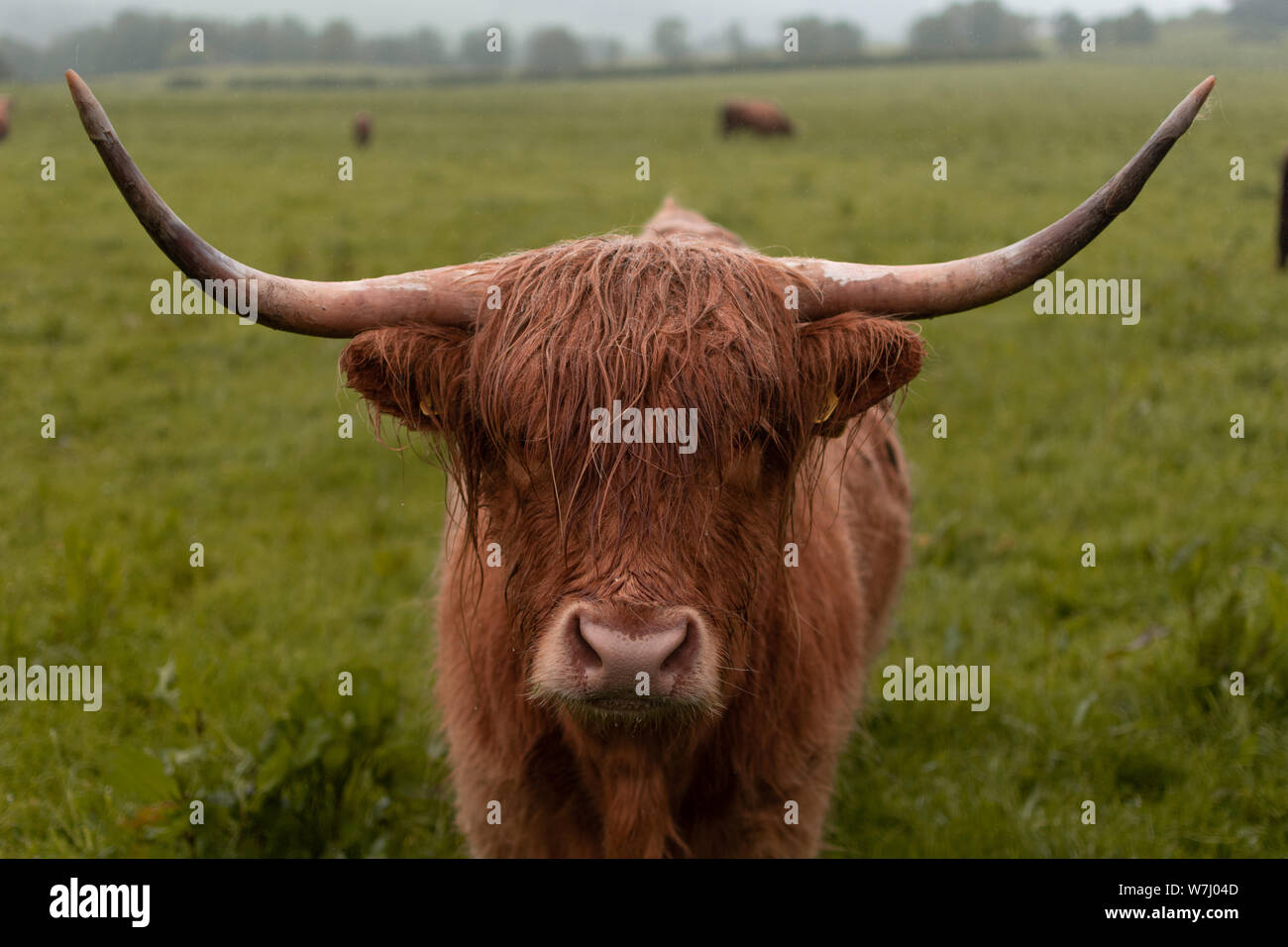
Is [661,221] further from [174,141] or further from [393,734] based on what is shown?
[174,141]

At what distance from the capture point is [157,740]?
13.0ft

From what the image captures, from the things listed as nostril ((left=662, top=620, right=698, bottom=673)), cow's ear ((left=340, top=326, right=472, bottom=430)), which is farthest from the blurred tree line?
nostril ((left=662, top=620, right=698, bottom=673))

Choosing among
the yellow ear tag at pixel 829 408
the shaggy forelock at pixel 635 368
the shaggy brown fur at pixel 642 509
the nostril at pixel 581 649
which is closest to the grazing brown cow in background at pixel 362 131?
the shaggy brown fur at pixel 642 509

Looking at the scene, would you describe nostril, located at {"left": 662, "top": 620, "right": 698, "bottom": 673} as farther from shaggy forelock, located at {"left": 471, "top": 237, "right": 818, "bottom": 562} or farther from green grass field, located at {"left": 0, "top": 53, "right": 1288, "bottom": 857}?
green grass field, located at {"left": 0, "top": 53, "right": 1288, "bottom": 857}

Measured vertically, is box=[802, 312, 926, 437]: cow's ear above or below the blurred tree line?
below

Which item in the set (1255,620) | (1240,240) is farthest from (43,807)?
(1240,240)

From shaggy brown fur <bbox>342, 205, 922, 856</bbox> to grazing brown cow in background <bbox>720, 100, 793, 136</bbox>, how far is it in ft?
99.2

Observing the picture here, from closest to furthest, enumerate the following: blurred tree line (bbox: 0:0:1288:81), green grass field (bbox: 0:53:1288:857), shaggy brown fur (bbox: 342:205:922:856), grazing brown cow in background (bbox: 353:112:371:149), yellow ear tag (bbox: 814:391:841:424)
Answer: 1. shaggy brown fur (bbox: 342:205:922:856)
2. yellow ear tag (bbox: 814:391:841:424)
3. green grass field (bbox: 0:53:1288:857)
4. blurred tree line (bbox: 0:0:1288:81)
5. grazing brown cow in background (bbox: 353:112:371:149)

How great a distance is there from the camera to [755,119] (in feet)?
104

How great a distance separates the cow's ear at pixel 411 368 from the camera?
2.43 m

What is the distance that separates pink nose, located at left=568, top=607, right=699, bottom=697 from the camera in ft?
6.82
